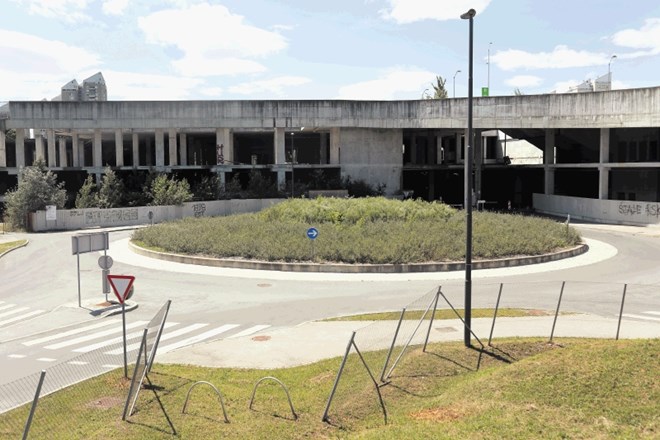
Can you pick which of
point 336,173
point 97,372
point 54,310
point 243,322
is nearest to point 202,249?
point 54,310

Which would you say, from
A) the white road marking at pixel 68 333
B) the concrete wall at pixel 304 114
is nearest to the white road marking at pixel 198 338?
the white road marking at pixel 68 333

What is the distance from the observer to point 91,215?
54.7 metres

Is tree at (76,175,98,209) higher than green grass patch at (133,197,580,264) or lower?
higher

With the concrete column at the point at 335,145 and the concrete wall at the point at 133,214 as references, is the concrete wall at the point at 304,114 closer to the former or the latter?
the concrete column at the point at 335,145

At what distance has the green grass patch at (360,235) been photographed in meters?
30.7

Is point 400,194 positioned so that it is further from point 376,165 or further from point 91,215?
point 91,215

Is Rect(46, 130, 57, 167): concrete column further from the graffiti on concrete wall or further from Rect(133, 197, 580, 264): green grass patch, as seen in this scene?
the graffiti on concrete wall

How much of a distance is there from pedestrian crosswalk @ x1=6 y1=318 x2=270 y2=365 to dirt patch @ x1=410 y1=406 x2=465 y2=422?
27.1ft

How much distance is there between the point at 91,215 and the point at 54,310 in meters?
34.8

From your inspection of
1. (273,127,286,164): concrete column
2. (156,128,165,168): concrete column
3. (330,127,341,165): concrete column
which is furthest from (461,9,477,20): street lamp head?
(156,128,165,168): concrete column

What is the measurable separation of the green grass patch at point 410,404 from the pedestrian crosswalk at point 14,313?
30.3ft

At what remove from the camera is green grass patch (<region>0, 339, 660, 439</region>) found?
9.71 metres

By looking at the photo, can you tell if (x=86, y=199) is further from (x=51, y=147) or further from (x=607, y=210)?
(x=607, y=210)

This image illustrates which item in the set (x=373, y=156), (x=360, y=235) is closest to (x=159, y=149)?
(x=373, y=156)
